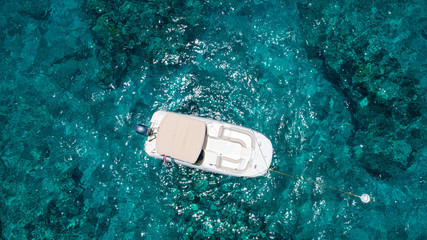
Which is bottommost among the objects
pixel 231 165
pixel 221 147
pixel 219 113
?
pixel 231 165

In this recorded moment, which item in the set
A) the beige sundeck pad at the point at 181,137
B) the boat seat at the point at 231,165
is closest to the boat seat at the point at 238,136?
the boat seat at the point at 231,165

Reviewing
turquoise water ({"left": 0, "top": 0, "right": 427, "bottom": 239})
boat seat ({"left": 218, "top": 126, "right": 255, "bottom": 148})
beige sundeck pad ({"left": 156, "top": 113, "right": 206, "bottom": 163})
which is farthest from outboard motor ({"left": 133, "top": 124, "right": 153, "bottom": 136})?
boat seat ({"left": 218, "top": 126, "right": 255, "bottom": 148})

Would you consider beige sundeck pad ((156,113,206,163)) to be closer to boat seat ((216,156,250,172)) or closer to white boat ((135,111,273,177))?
white boat ((135,111,273,177))

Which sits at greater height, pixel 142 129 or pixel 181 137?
pixel 181 137

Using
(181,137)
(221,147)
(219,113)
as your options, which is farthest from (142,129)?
(219,113)

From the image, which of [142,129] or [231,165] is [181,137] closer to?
[142,129]

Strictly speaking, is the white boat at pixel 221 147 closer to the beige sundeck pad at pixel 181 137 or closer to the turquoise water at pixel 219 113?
the beige sundeck pad at pixel 181 137
